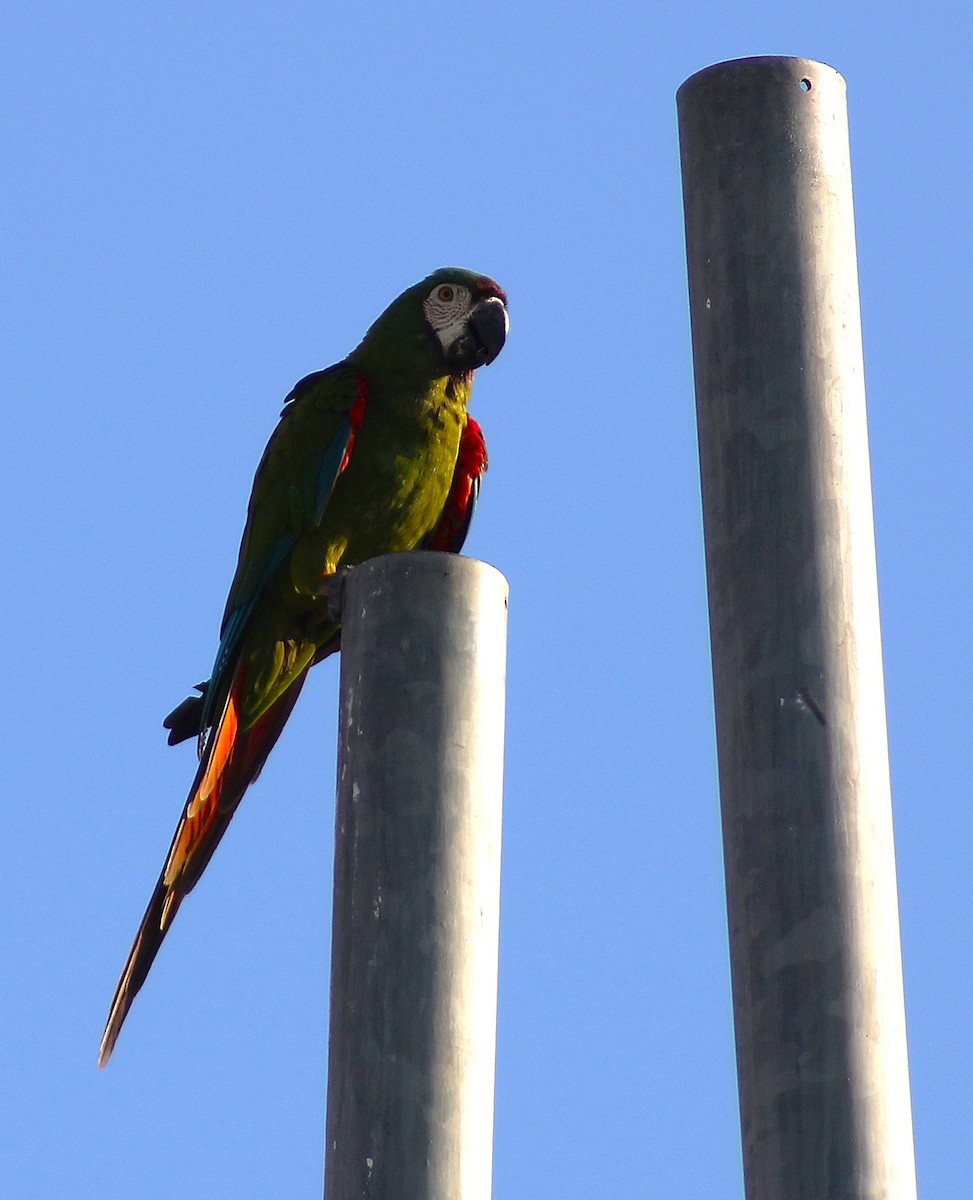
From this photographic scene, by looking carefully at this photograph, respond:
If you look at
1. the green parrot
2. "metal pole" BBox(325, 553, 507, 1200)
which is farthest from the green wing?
"metal pole" BBox(325, 553, 507, 1200)

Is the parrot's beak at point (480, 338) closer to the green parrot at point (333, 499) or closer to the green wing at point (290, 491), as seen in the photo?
the green parrot at point (333, 499)

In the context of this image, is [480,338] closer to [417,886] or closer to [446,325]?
[446,325]

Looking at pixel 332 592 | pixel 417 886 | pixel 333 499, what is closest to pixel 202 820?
pixel 332 592

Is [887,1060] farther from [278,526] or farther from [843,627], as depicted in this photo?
[278,526]

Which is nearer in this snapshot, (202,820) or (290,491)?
(202,820)

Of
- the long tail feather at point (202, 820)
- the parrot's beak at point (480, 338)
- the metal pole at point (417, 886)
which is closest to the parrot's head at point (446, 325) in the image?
the parrot's beak at point (480, 338)

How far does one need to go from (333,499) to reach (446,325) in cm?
71

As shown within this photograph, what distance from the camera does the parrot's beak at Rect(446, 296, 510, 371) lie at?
566 cm

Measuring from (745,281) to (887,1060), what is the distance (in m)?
1.13

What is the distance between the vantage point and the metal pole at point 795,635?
7.23ft

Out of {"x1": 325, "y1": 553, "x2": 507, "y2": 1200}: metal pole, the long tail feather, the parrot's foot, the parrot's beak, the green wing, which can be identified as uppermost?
the parrot's beak

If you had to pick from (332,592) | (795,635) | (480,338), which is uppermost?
(480,338)

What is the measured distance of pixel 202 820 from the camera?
4.91m

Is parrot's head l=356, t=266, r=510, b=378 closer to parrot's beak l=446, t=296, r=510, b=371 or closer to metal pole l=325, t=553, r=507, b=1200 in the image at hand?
parrot's beak l=446, t=296, r=510, b=371
